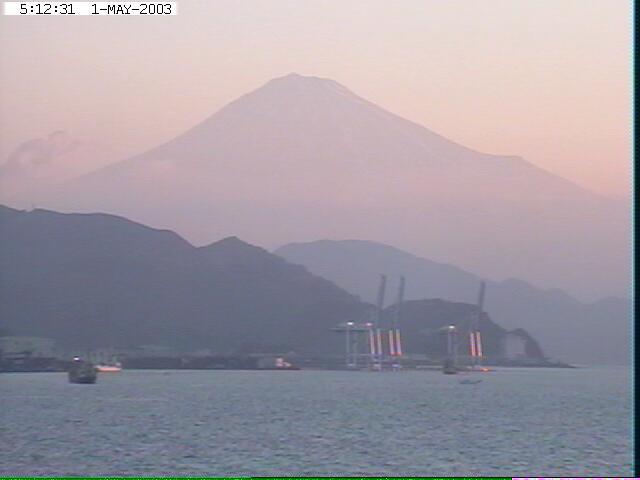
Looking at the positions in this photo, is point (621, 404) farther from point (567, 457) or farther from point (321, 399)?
point (567, 457)

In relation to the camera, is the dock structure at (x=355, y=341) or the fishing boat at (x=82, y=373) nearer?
the fishing boat at (x=82, y=373)

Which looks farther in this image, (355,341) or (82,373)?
(355,341)

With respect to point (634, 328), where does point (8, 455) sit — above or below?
below

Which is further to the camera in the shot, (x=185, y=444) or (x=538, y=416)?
(x=538, y=416)

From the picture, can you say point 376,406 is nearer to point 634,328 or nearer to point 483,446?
point 483,446

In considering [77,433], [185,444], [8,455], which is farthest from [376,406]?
[8,455]

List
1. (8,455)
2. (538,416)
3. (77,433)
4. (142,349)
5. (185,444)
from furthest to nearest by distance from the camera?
(142,349), (538,416), (77,433), (185,444), (8,455)

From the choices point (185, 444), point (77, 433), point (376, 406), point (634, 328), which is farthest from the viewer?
point (376, 406)

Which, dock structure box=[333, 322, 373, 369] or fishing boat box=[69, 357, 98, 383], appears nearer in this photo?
fishing boat box=[69, 357, 98, 383]
